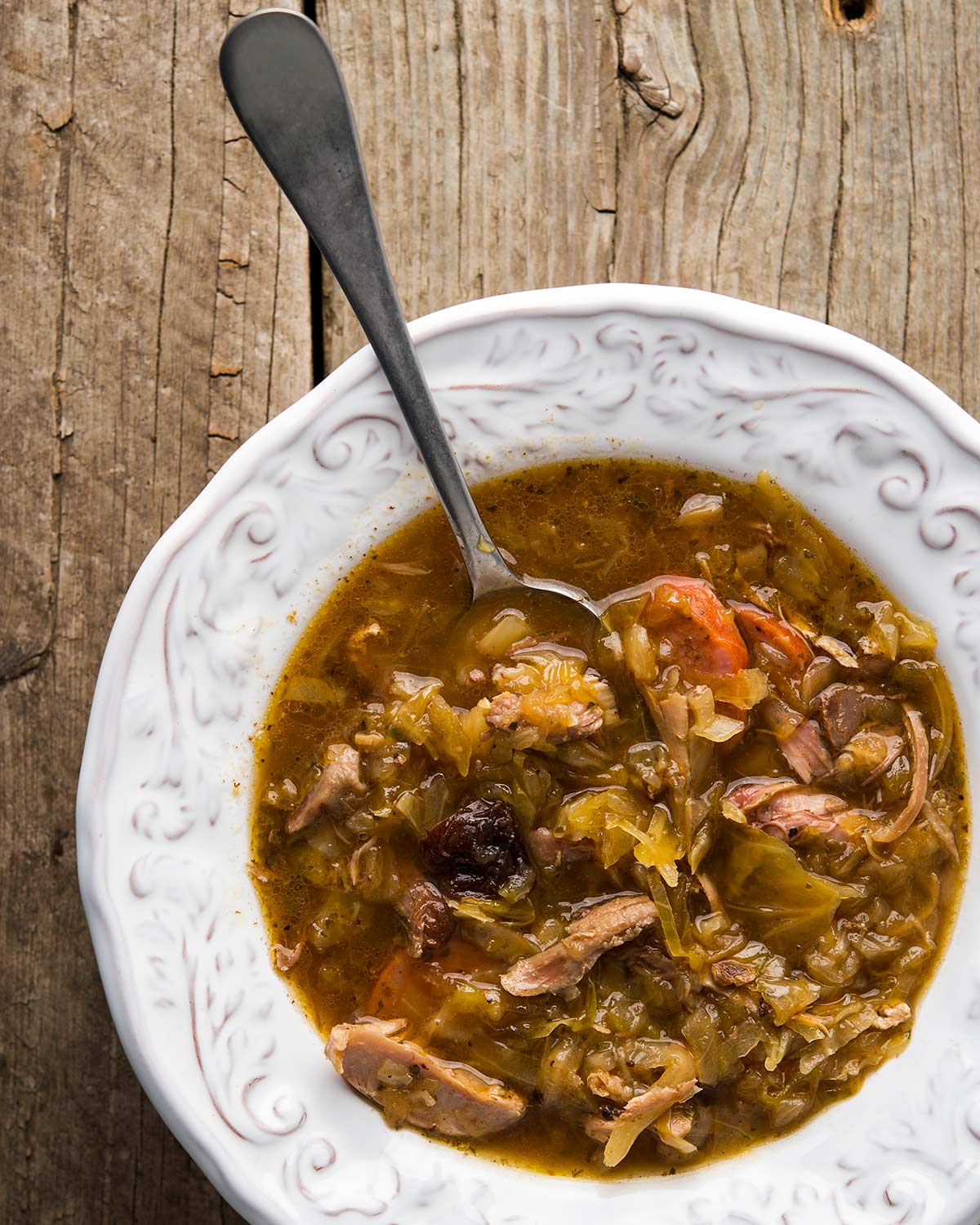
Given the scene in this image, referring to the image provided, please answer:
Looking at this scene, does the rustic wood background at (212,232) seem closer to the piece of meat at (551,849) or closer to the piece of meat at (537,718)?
the piece of meat at (537,718)

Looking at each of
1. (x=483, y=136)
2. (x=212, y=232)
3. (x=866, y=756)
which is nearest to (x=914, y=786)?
(x=866, y=756)

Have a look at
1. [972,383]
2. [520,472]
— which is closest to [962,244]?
[972,383]

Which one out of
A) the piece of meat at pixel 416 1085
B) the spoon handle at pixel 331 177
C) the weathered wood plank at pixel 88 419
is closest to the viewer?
the spoon handle at pixel 331 177

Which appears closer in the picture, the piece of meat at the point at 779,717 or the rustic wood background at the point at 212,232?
the piece of meat at the point at 779,717

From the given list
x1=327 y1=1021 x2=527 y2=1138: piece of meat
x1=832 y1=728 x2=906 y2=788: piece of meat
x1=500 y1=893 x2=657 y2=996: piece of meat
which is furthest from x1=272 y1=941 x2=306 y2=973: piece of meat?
x1=832 y1=728 x2=906 y2=788: piece of meat

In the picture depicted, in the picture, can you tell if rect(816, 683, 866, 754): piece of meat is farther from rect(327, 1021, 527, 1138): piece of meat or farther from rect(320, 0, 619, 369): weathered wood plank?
rect(320, 0, 619, 369): weathered wood plank

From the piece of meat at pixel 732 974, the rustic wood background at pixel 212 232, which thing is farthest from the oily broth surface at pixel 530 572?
the rustic wood background at pixel 212 232
